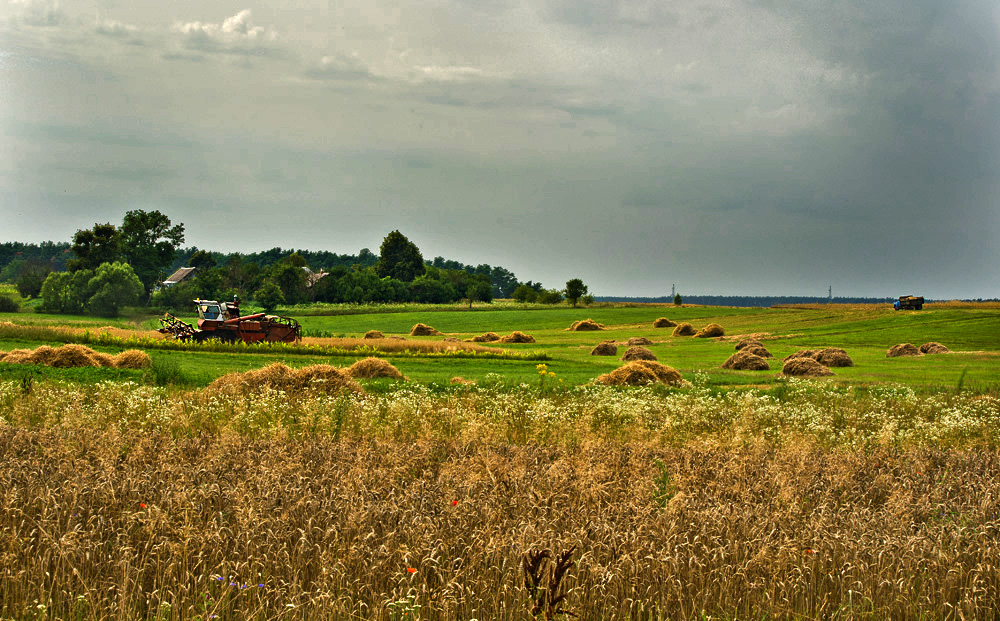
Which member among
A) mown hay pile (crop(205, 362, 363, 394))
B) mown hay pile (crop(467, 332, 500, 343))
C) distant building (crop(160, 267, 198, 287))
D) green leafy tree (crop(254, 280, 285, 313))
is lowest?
mown hay pile (crop(467, 332, 500, 343))

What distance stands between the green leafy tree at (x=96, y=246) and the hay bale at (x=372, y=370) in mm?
73110

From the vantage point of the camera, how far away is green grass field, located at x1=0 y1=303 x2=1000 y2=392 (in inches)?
1095

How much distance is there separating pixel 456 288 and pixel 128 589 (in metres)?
128

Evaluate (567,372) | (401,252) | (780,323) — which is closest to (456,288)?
(401,252)

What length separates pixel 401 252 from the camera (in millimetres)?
146250

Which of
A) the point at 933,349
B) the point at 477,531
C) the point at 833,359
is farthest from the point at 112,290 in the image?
the point at 477,531

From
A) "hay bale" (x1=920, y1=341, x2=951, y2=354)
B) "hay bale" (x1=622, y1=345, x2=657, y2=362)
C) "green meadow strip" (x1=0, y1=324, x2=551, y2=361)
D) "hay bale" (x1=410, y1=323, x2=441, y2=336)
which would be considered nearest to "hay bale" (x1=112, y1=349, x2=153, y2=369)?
"green meadow strip" (x1=0, y1=324, x2=551, y2=361)

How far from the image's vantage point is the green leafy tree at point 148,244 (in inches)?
3730

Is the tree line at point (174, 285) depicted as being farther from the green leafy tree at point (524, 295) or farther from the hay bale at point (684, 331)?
the hay bale at point (684, 331)

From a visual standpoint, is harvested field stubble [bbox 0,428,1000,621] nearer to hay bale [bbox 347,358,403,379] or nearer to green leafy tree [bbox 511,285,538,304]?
hay bale [bbox 347,358,403,379]

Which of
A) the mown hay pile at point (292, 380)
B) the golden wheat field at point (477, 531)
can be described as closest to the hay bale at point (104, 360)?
the mown hay pile at point (292, 380)

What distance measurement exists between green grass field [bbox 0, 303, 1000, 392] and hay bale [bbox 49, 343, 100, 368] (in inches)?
85.2

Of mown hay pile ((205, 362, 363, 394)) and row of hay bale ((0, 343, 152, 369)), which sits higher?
mown hay pile ((205, 362, 363, 394))

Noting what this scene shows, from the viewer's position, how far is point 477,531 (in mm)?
5426
